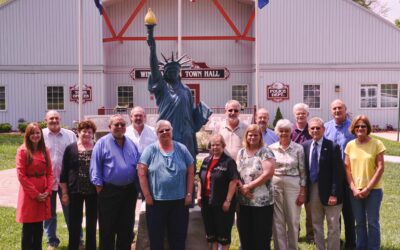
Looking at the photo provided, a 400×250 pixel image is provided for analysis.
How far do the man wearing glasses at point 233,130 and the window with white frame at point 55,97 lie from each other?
2044 cm

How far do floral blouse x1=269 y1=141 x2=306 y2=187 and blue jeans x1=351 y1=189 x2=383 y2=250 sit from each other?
81 cm

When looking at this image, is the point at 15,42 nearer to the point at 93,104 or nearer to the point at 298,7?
the point at 93,104

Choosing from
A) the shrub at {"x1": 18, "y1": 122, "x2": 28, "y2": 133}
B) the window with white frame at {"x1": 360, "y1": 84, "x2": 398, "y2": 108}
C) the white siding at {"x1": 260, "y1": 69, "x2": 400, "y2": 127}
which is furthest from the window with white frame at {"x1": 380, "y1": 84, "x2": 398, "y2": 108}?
the shrub at {"x1": 18, "y1": 122, "x2": 28, "y2": 133}

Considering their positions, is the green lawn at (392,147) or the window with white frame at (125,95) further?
the window with white frame at (125,95)

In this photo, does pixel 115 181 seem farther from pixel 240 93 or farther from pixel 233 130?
A: pixel 240 93

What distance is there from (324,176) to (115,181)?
8.07 ft

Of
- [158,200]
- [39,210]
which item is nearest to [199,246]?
[158,200]

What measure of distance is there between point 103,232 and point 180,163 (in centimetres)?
128

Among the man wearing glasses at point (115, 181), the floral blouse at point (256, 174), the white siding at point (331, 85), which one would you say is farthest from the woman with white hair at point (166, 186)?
the white siding at point (331, 85)

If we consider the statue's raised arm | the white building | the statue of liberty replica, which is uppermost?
the white building

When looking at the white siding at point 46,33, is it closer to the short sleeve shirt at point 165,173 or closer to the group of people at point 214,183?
the group of people at point 214,183

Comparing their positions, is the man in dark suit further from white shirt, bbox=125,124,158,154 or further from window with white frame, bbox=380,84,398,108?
window with white frame, bbox=380,84,398,108

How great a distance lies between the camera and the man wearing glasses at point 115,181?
5.62m

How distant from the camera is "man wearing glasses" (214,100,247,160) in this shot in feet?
20.5
